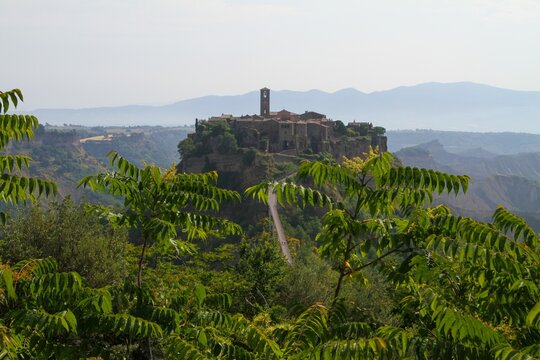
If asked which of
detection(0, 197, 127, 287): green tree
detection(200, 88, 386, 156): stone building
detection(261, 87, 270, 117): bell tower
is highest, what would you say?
detection(261, 87, 270, 117): bell tower

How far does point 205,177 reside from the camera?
8.19 metres

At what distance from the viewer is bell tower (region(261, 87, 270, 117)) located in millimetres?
126775

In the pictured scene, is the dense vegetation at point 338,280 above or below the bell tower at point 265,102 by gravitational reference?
below

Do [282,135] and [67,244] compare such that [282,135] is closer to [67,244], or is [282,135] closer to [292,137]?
[292,137]

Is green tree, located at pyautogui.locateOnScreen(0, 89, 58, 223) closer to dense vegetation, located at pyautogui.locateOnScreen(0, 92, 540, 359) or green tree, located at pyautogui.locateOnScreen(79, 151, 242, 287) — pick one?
dense vegetation, located at pyautogui.locateOnScreen(0, 92, 540, 359)

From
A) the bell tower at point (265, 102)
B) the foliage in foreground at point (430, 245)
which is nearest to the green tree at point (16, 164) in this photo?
the foliage in foreground at point (430, 245)

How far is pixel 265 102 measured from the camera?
128125 mm

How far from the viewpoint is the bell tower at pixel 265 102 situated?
4991 inches

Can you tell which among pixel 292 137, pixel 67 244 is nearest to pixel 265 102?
pixel 292 137

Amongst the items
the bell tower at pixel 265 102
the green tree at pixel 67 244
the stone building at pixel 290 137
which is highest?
the bell tower at pixel 265 102

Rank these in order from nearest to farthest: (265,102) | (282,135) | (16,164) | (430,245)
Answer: (430,245)
(16,164)
(282,135)
(265,102)

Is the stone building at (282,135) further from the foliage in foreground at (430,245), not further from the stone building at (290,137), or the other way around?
the foliage in foreground at (430,245)

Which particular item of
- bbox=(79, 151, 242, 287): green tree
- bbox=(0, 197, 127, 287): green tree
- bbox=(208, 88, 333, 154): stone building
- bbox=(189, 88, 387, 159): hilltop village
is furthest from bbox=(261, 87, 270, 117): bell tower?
bbox=(79, 151, 242, 287): green tree

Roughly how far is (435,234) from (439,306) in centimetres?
163
